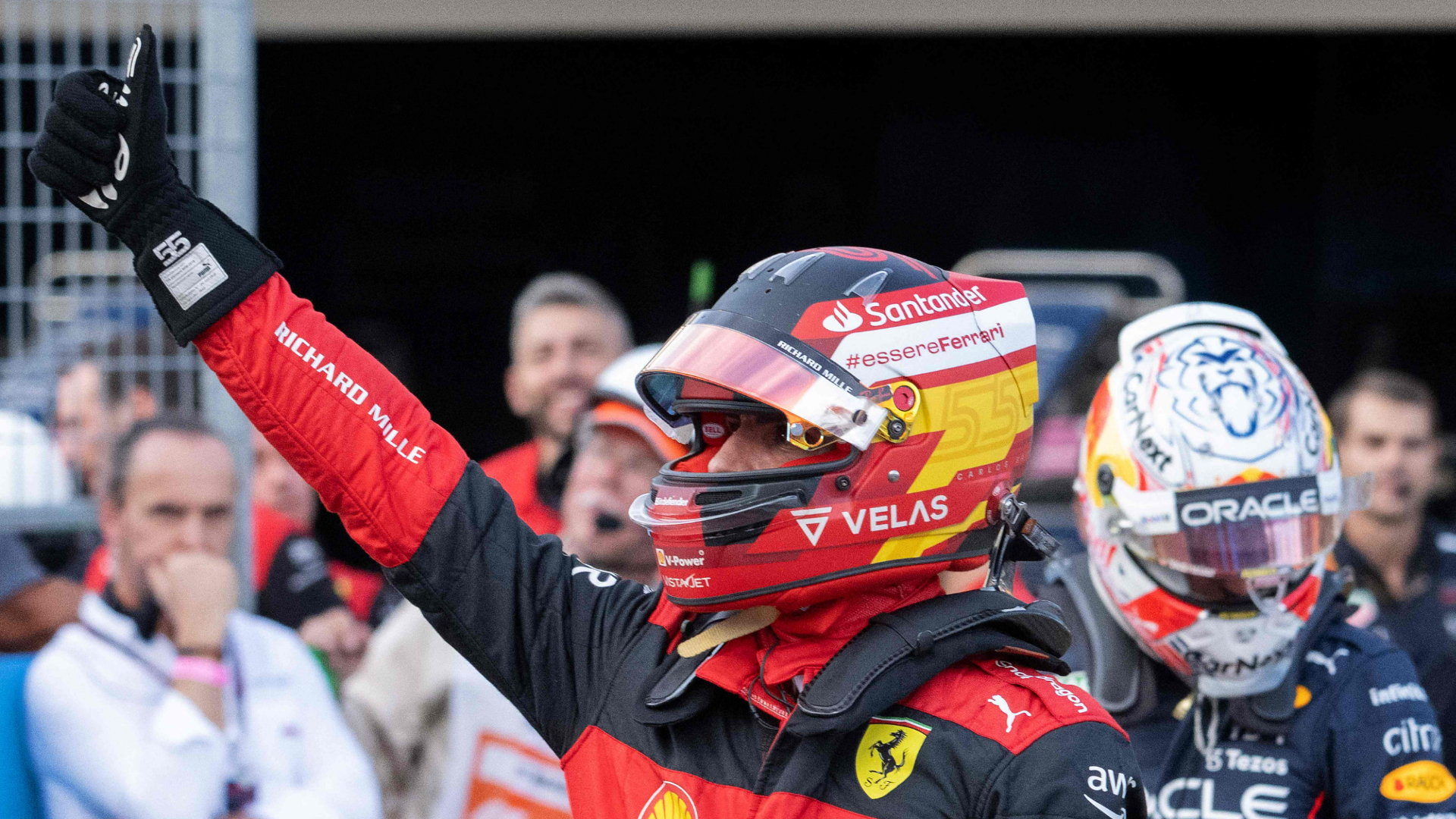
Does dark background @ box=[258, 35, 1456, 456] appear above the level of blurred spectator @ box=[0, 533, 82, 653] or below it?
above

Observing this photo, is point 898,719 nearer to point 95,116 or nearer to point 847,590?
point 847,590

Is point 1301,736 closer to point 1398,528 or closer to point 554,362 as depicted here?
point 554,362

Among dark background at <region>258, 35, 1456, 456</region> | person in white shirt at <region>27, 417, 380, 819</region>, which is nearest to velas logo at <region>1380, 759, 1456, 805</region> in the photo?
person in white shirt at <region>27, 417, 380, 819</region>

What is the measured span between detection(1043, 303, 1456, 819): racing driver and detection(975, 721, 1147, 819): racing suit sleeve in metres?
0.88

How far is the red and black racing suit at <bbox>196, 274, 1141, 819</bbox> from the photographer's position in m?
1.69

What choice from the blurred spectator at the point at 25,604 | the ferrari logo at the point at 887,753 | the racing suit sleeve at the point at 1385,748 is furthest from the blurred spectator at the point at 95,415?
the racing suit sleeve at the point at 1385,748

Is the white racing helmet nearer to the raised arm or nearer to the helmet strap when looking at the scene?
the helmet strap

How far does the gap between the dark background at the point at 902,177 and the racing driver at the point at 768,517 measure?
25.9 feet

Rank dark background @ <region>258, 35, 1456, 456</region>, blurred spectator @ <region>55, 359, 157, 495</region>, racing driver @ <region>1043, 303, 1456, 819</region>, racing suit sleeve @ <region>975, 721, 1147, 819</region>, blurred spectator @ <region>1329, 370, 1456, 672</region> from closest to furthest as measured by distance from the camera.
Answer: racing suit sleeve @ <region>975, 721, 1147, 819</region>, racing driver @ <region>1043, 303, 1456, 819</region>, blurred spectator @ <region>55, 359, 157, 495</region>, blurred spectator @ <region>1329, 370, 1456, 672</region>, dark background @ <region>258, 35, 1456, 456</region>

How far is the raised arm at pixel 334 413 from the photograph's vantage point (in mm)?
1771

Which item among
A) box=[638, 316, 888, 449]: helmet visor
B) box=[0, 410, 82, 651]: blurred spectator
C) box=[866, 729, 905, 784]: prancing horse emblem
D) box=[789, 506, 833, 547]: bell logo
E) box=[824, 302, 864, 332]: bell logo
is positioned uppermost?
box=[824, 302, 864, 332]: bell logo

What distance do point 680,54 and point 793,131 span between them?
91 centimetres

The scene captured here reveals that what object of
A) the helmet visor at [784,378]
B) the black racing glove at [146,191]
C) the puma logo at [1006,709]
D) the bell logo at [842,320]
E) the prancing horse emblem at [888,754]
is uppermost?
the black racing glove at [146,191]

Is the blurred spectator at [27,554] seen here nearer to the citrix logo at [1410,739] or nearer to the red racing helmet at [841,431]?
the red racing helmet at [841,431]
